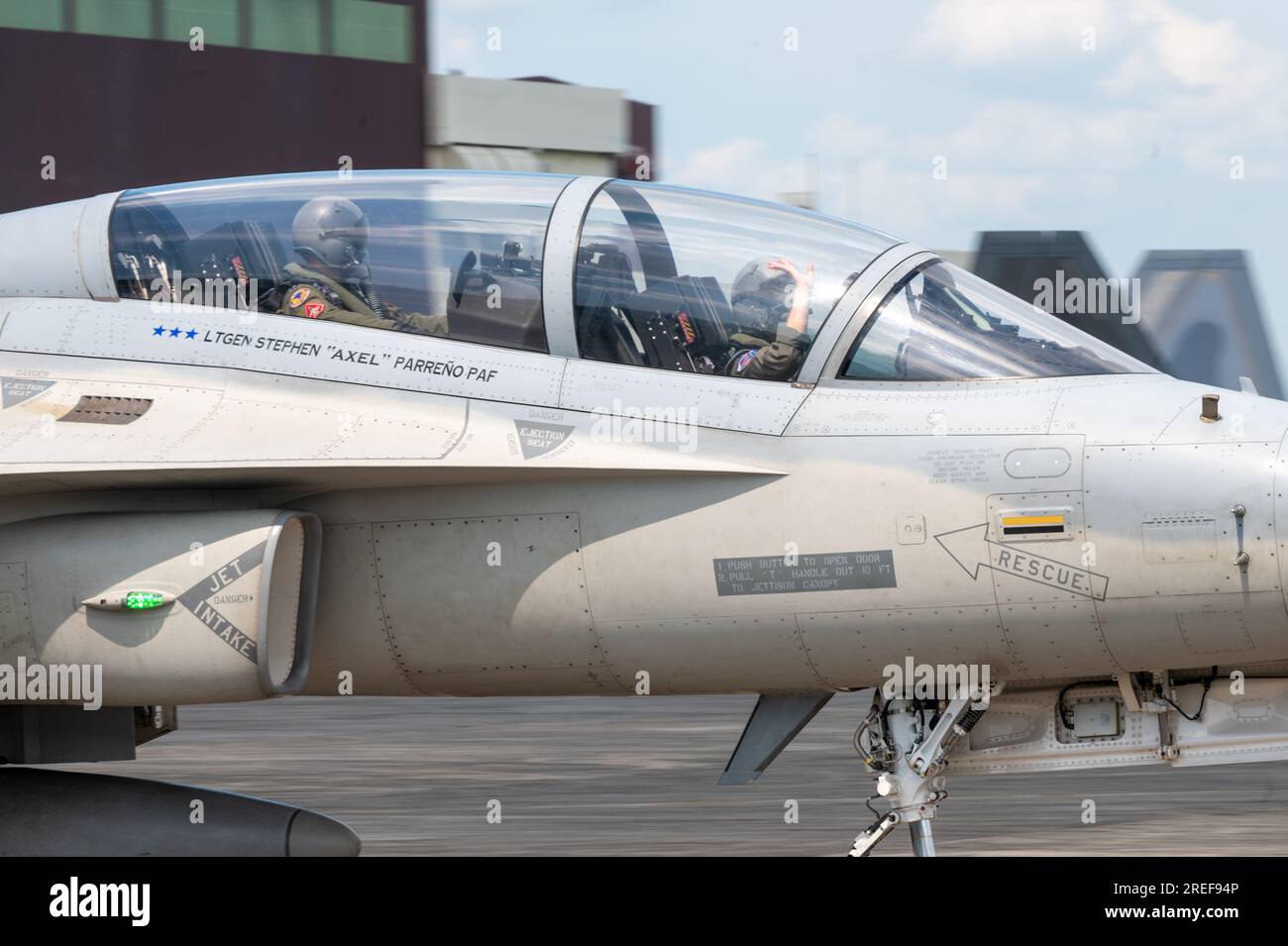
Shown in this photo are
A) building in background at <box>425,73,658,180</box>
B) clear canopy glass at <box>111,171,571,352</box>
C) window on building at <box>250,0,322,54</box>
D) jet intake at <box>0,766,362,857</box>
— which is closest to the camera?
clear canopy glass at <box>111,171,571,352</box>

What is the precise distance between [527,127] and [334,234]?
2657 cm

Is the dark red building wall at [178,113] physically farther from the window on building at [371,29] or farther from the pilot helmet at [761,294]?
the pilot helmet at [761,294]

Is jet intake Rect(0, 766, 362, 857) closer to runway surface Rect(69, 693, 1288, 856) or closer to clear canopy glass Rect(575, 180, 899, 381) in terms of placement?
clear canopy glass Rect(575, 180, 899, 381)

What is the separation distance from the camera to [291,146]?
28.5m

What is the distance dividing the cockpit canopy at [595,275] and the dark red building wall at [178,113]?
68.4ft

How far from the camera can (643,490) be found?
583 centimetres

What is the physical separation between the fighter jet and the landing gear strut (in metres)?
0.01

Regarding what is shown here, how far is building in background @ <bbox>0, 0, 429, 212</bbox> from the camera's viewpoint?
2614 centimetres

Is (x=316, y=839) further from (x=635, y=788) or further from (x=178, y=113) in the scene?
(x=178, y=113)

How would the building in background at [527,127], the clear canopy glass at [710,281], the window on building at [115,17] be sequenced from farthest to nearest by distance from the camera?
the building in background at [527,127], the window on building at [115,17], the clear canopy glass at [710,281]

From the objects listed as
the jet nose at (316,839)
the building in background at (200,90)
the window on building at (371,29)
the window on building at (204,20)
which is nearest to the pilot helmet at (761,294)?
the jet nose at (316,839)

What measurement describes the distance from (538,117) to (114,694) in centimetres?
2770

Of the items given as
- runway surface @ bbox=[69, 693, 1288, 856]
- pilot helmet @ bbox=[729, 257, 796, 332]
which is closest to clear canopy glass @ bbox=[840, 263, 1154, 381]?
pilot helmet @ bbox=[729, 257, 796, 332]

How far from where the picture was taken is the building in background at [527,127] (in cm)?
3069
